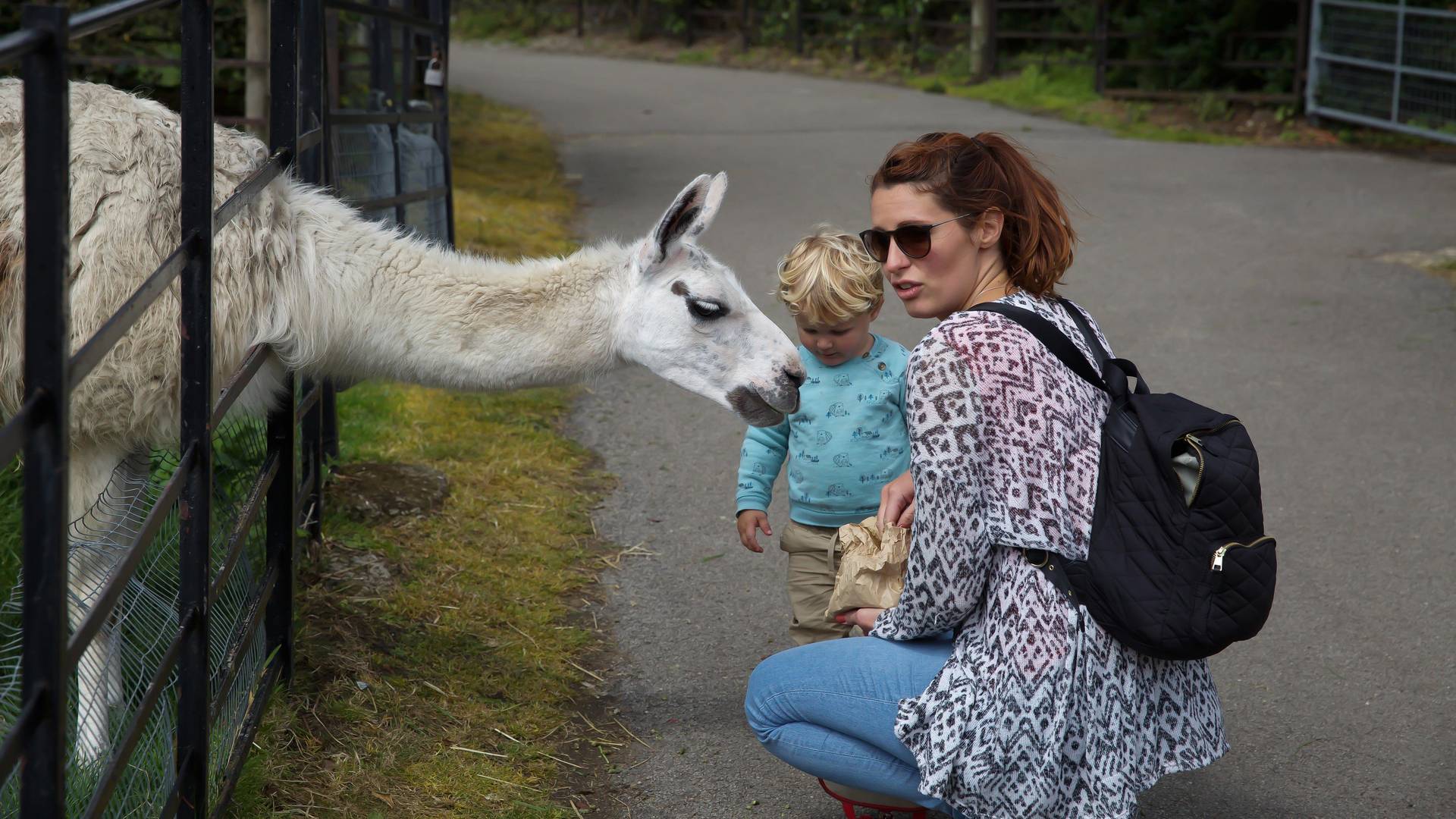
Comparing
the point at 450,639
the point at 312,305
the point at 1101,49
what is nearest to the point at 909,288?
the point at 312,305

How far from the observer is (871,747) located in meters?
2.44

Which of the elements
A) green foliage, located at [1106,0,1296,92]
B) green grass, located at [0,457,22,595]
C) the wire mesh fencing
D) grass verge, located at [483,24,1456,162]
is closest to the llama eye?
the wire mesh fencing

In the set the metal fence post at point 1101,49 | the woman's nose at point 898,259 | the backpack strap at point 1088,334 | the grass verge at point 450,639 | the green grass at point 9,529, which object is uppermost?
the metal fence post at point 1101,49

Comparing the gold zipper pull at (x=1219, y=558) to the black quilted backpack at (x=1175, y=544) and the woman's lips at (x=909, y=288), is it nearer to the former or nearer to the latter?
the black quilted backpack at (x=1175, y=544)

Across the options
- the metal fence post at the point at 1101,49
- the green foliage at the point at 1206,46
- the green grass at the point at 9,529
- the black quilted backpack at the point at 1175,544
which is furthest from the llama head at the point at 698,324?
the metal fence post at the point at 1101,49

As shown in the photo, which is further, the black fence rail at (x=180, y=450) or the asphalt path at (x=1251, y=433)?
the asphalt path at (x=1251, y=433)

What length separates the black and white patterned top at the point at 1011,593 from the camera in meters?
2.18

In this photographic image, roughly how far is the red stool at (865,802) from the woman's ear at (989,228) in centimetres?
109

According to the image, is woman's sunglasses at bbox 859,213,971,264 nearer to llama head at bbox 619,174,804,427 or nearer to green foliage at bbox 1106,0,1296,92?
llama head at bbox 619,174,804,427

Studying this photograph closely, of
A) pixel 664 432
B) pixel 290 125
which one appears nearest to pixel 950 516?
pixel 290 125

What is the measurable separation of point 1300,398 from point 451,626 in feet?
13.9

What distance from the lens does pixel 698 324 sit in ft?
10.8

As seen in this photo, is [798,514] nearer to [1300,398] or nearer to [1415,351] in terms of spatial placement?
[1300,398]

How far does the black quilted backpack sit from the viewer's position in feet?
6.93
